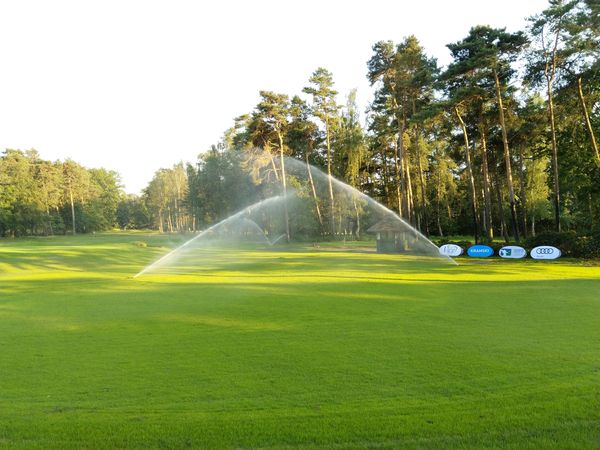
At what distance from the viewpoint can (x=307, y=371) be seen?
25.3 feet

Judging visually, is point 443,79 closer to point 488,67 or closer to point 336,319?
point 488,67

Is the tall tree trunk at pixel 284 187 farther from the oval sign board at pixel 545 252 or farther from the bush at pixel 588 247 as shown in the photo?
the bush at pixel 588 247

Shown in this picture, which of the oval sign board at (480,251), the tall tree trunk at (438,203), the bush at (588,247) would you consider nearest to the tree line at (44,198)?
the tall tree trunk at (438,203)

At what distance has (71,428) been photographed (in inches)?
219

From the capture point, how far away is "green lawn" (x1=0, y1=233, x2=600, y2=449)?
5.34m

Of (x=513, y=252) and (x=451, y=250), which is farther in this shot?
(x=451, y=250)

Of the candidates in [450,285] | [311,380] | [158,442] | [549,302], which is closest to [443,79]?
[450,285]

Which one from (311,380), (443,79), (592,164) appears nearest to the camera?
(311,380)

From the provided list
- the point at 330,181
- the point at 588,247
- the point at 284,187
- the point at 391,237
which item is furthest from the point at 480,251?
the point at 330,181

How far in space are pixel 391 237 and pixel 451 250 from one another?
12.6 metres

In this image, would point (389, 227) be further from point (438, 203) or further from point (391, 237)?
point (438, 203)

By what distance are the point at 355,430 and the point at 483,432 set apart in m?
1.43

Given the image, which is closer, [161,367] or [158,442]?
[158,442]

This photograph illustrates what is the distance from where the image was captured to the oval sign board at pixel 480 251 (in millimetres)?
31172
